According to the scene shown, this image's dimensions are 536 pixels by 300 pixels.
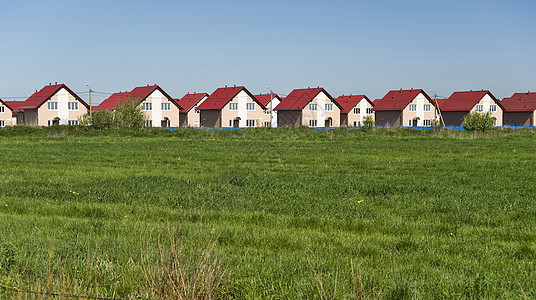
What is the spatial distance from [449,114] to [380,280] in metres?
93.9

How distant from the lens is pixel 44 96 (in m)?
81.8

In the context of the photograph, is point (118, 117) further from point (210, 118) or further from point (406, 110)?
point (406, 110)

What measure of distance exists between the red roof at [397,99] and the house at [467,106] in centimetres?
372

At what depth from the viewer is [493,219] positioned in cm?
836

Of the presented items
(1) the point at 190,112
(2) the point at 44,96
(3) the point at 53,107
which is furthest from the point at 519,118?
(2) the point at 44,96

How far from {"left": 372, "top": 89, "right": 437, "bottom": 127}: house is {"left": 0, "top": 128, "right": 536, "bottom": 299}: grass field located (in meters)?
76.6

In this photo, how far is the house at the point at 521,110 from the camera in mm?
96000

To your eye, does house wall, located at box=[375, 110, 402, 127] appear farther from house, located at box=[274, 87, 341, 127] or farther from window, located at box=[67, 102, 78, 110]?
window, located at box=[67, 102, 78, 110]

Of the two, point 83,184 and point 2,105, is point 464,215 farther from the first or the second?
point 2,105

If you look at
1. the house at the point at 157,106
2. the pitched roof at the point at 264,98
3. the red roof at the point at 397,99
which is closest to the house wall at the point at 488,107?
the red roof at the point at 397,99

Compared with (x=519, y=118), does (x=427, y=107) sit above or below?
above

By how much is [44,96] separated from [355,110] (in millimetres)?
57778

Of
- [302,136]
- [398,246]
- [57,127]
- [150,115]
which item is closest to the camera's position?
[398,246]

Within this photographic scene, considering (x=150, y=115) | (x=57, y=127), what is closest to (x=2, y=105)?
(x=150, y=115)
